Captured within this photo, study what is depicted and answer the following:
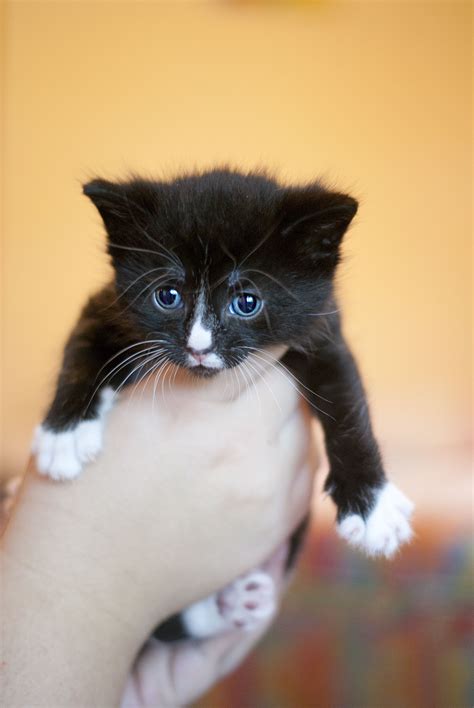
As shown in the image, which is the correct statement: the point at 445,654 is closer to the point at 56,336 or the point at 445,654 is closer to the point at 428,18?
the point at 56,336

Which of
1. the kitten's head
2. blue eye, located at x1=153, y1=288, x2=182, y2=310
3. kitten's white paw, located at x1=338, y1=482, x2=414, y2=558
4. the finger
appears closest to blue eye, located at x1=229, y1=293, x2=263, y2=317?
the kitten's head

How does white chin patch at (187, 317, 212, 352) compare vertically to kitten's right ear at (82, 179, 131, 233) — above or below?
below

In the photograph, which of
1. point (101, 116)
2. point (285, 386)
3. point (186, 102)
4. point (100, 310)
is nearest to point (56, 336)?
point (101, 116)

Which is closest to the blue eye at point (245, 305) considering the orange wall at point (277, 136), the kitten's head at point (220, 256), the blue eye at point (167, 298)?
the kitten's head at point (220, 256)

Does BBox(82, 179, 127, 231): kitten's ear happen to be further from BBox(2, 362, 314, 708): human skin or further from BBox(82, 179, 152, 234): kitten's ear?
BBox(2, 362, 314, 708): human skin

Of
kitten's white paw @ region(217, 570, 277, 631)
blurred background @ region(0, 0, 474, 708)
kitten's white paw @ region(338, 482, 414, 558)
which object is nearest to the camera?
kitten's white paw @ region(338, 482, 414, 558)

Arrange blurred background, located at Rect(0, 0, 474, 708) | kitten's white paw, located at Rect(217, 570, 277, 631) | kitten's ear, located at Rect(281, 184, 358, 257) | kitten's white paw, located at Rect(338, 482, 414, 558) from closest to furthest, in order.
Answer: kitten's ear, located at Rect(281, 184, 358, 257), kitten's white paw, located at Rect(338, 482, 414, 558), kitten's white paw, located at Rect(217, 570, 277, 631), blurred background, located at Rect(0, 0, 474, 708)
